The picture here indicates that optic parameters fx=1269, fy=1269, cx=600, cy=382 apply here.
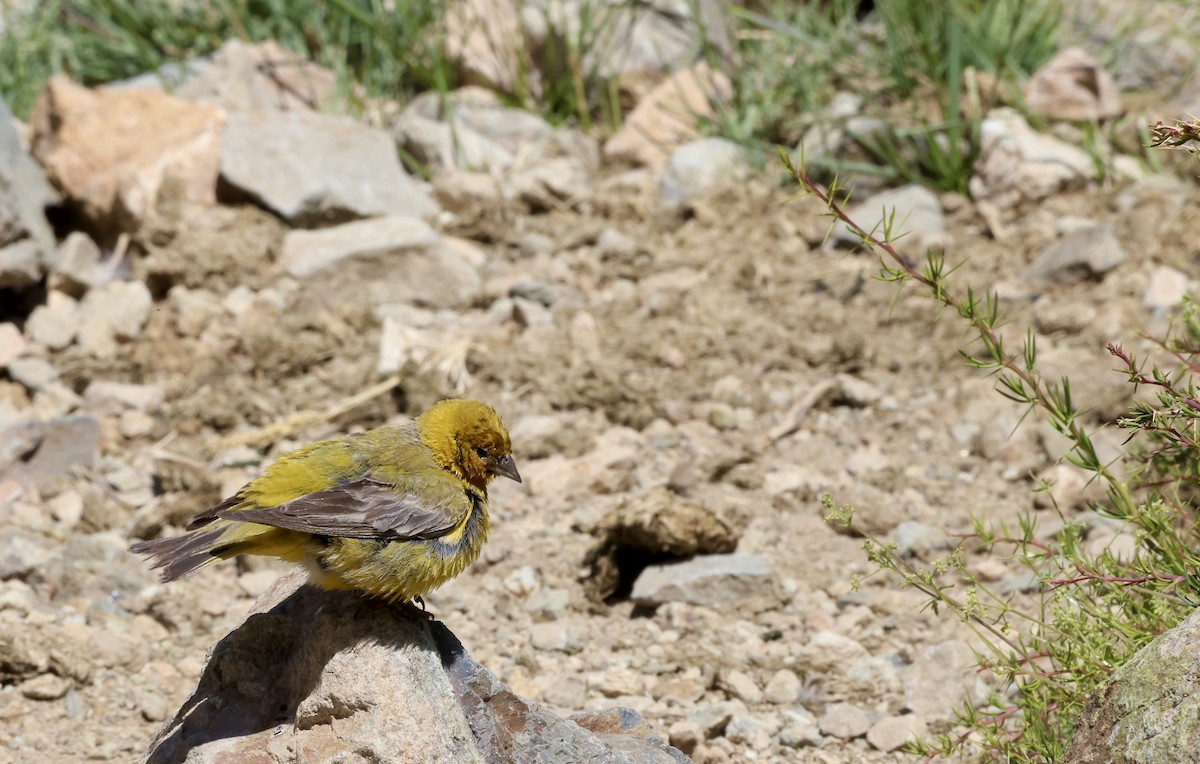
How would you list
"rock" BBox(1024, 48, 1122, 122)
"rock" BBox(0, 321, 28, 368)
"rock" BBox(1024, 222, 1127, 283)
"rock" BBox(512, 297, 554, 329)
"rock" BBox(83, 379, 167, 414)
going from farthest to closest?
"rock" BBox(1024, 48, 1122, 122) → "rock" BBox(512, 297, 554, 329) → "rock" BBox(1024, 222, 1127, 283) → "rock" BBox(0, 321, 28, 368) → "rock" BBox(83, 379, 167, 414)

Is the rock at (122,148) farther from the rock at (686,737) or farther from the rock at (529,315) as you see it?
the rock at (686,737)

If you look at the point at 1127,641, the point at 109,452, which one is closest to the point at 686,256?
the point at 109,452

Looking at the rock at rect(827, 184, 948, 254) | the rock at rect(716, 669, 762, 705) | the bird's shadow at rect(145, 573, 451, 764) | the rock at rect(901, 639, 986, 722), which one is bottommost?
the rock at rect(716, 669, 762, 705)

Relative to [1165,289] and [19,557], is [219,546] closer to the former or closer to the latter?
[19,557]

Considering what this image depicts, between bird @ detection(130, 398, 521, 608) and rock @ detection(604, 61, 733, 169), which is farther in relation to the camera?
rock @ detection(604, 61, 733, 169)

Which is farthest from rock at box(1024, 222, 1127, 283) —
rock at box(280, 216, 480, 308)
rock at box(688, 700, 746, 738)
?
rock at box(688, 700, 746, 738)

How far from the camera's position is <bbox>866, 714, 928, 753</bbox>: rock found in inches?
174

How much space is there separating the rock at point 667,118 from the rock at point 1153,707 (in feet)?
20.2

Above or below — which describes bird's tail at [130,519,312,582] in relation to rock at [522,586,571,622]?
above

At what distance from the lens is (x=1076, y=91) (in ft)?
27.1

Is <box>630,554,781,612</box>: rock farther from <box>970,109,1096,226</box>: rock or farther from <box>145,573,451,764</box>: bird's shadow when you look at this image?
<box>970,109,1096,226</box>: rock

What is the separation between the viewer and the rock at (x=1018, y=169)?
25.8 feet

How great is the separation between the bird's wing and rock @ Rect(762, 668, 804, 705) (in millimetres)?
1524

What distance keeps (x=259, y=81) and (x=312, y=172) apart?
62.0 inches
